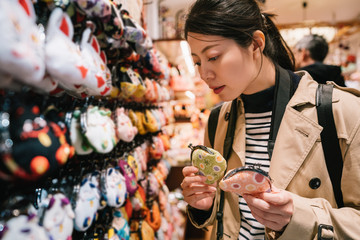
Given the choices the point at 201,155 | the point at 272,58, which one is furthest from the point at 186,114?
the point at 201,155

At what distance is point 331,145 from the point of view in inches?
32.6

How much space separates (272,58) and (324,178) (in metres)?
0.58

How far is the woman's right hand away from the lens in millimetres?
928

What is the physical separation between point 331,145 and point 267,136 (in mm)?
237

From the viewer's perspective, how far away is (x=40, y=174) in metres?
0.60

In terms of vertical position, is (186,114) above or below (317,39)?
below

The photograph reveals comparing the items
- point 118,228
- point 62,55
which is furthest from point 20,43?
point 118,228

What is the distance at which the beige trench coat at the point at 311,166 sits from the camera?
730 millimetres

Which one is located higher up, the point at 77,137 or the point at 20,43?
the point at 20,43

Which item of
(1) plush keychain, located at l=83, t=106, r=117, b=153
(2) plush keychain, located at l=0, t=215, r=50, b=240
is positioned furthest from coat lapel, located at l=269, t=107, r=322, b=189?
(2) plush keychain, located at l=0, t=215, r=50, b=240

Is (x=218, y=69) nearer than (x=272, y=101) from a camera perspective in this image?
Yes

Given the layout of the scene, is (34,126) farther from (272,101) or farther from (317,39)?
(317,39)

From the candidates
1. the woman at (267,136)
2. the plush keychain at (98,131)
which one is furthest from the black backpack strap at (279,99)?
the plush keychain at (98,131)

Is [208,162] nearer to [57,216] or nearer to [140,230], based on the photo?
[57,216]
